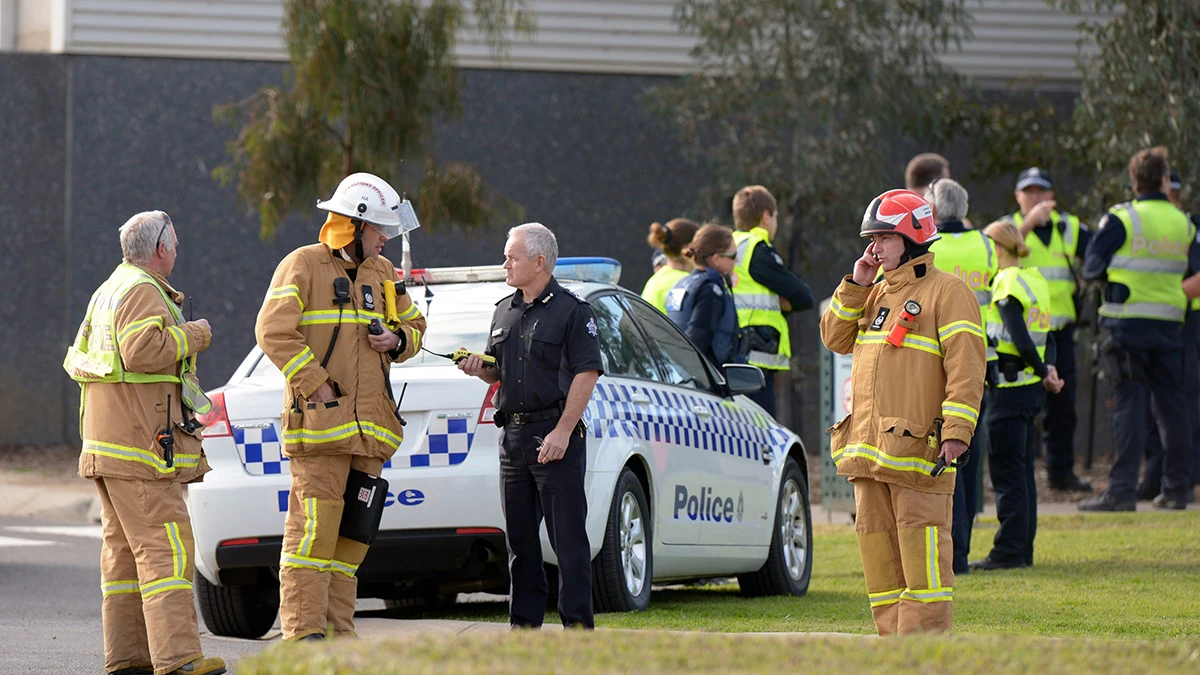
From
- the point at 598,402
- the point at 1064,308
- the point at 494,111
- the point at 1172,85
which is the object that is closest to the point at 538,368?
the point at 598,402

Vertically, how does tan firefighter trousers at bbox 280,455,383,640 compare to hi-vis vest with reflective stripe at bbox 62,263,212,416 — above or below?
below

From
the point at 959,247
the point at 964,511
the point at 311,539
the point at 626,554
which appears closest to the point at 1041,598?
the point at 964,511

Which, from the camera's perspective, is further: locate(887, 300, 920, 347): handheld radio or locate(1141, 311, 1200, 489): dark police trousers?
locate(1141, 311, 1200, 489): dark police trousers

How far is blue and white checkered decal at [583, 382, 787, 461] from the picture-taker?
323 inches

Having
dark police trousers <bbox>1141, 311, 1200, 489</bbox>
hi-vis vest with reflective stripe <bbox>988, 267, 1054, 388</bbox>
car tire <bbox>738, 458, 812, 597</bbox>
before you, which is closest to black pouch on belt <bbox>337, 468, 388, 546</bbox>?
car tire <bbox>738, 458, 812, 597</bbox>

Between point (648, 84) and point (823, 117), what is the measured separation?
125 inches

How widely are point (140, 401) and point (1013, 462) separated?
5.35 metres

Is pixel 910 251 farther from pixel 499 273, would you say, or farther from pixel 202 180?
pixel 202 180

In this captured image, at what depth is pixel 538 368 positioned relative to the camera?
280 inches

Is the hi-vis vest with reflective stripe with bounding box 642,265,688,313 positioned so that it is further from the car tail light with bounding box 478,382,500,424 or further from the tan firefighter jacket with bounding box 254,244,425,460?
the tan firefighter jacket with bounding box 254,244,425,460

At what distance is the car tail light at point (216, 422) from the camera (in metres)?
7.85

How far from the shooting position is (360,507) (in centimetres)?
697

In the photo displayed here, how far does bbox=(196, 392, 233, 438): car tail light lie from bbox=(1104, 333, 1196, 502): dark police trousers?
7270 millimetres

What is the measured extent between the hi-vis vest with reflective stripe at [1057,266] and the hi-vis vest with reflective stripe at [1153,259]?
774mm
